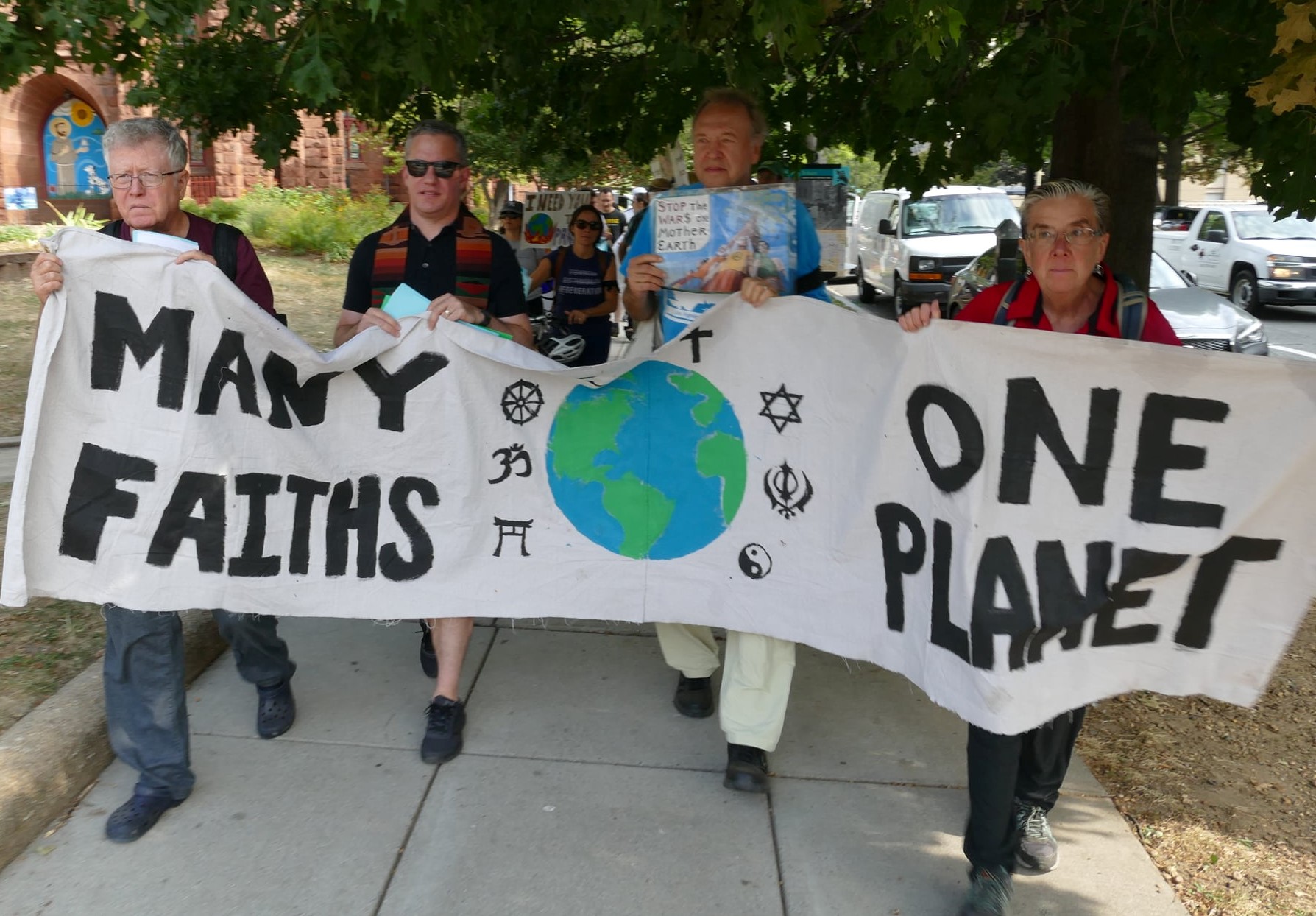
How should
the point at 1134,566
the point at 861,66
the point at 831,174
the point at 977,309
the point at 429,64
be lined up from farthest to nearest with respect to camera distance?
1. the point at 831,174
2. the point at 861,66
3. the point at 429,64
4. the point at 977,309
5. the point at 1134,566

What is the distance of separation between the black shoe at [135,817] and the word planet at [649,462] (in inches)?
59.0

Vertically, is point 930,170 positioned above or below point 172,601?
above

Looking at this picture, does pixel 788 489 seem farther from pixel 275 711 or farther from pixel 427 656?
pixel 275 711

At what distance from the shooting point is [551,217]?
506 inches

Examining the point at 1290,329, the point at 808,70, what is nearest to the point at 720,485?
the point at 808,70

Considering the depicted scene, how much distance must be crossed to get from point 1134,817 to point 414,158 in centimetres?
311

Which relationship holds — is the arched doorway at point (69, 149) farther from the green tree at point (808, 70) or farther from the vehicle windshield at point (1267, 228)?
the vehicle windshield at point (1267, 228)

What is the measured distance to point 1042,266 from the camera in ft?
10.3

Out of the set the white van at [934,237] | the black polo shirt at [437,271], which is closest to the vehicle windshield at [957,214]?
the white van at [934,237]

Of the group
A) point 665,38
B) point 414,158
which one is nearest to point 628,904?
point 414,158

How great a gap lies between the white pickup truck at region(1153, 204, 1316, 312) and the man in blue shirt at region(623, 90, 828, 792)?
15.3 meters

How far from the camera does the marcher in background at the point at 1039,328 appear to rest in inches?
116

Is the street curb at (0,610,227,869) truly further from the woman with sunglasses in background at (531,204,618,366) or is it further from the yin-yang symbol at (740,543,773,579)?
the woman with sunglasses in background at (531,204,618,366)

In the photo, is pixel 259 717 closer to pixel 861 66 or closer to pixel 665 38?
pixel 665 38
